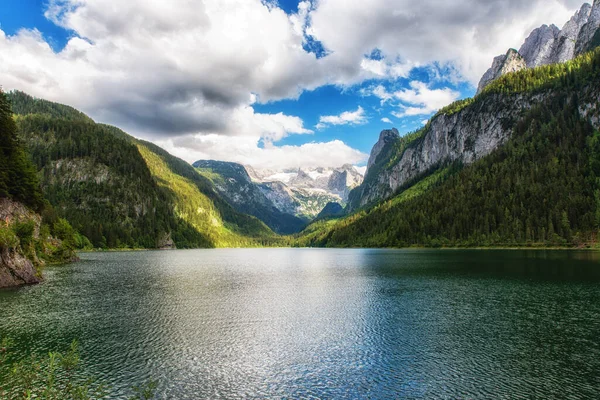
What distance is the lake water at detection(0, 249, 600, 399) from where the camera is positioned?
2380 centimetres

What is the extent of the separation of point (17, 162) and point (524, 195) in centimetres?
22389

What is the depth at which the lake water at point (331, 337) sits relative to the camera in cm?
2380

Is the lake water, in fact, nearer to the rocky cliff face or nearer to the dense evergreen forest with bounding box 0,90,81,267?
the rocky cliff face

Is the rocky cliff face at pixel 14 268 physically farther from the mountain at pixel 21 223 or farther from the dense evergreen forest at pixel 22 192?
the dense evergreen forest at pixel 22 192

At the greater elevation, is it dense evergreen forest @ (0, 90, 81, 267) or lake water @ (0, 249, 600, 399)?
dense evergreen forest @ (0, 90, 81, 267)

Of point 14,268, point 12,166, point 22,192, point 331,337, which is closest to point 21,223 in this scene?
point 14,268

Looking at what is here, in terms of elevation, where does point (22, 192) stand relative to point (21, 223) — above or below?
above

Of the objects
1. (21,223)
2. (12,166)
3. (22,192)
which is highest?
(12,166)

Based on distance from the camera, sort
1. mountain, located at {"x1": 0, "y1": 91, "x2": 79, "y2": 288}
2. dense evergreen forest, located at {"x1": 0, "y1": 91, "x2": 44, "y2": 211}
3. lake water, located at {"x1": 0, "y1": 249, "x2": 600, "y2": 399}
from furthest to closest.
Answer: dense evergreen forest, located at {"x1": 0, "y1": 91, "x2": 44, "y2": 211}
mountain, located at {"x1": 0, "y1": 91, "x2": 79, "y2": 288}
lake water, located at {"x1": 0, "y1": 249, "x2": 600, "y2": 399}

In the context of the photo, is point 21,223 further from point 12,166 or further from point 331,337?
point 331,337

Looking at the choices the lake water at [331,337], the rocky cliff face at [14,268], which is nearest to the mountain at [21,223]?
the rocky cliff face at [14,268]

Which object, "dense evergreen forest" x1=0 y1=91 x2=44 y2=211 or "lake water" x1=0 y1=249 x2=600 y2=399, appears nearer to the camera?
"lake water" x1=0 y1=249 x2=600 y2=399

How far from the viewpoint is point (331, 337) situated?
35.5 m

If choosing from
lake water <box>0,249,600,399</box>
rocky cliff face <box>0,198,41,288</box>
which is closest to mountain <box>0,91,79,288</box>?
rocky cliff face <box>0,198,41,288</box>
